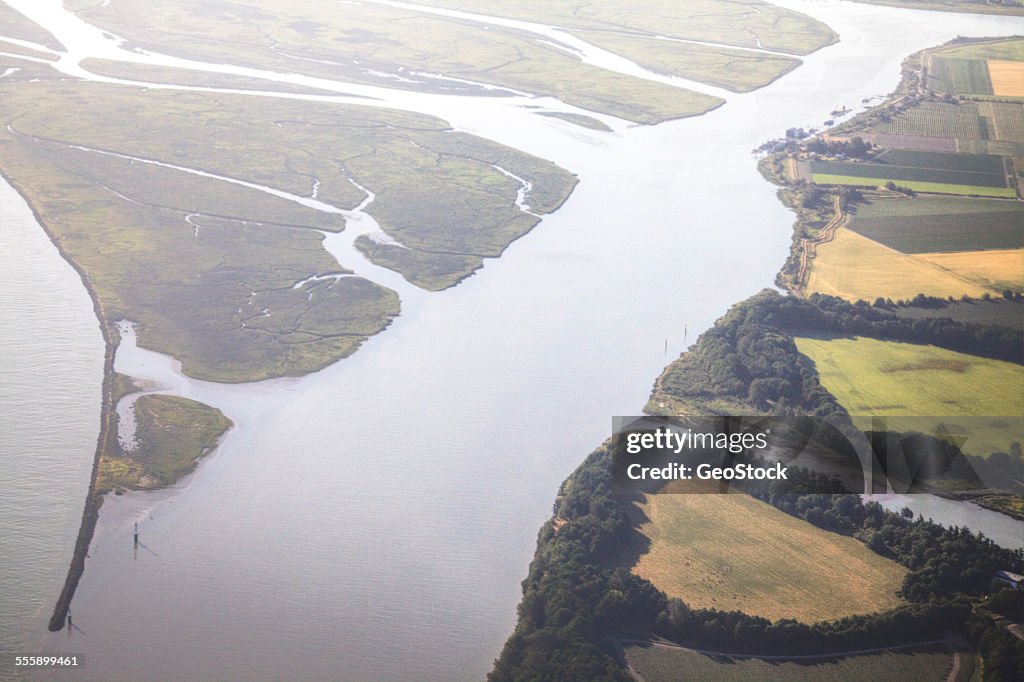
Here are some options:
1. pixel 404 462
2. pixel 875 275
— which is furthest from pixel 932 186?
pixel 404 462

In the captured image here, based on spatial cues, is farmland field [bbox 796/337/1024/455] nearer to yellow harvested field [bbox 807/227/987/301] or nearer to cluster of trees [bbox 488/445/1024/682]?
yellow harvested field [bbox 807/227/987/301]

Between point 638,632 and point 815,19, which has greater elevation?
point 815,19

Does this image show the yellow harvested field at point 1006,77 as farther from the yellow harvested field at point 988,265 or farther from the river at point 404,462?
the yellow harvested field at point 988,265

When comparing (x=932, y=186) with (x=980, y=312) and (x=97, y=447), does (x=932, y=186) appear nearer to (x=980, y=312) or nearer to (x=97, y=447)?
(x=980, y=312)

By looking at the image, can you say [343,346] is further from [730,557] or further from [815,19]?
[815,19]

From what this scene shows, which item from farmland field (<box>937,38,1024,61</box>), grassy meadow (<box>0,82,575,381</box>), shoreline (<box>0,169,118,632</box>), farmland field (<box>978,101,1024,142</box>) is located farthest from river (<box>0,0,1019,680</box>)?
farmland field (<box>937,38,1024,61</box>)

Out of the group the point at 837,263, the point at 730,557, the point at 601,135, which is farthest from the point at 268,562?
the point at 601,135
